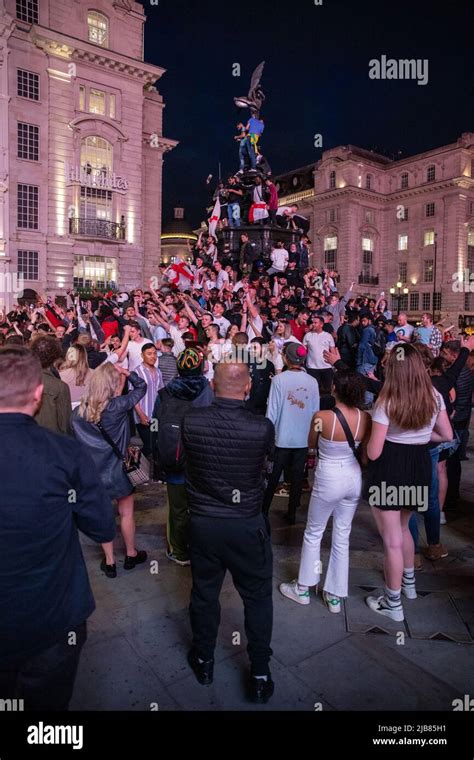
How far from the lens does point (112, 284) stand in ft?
105

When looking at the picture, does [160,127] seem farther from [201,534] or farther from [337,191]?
[201,534]

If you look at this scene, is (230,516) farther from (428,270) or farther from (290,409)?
(428,270)

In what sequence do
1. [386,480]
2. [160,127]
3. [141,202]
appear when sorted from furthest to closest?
1. [160,127]
2. [141,202]
3. [386,480]

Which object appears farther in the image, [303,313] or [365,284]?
[365,284]

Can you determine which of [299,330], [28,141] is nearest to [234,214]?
[299,330]

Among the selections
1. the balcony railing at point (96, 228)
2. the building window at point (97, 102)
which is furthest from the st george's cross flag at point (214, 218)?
the building window at point (97, 102)

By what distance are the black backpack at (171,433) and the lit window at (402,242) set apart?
6028 centimetres

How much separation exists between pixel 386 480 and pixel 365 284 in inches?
2305

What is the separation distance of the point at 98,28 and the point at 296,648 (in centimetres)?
3678

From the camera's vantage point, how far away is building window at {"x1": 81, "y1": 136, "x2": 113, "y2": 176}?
3036 centimetres

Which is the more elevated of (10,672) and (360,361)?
(360,361)

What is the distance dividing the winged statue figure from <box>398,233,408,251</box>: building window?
41899 millimetres

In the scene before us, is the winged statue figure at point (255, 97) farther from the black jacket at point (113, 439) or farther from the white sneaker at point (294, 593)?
the white sneaker at point (294, 593)
